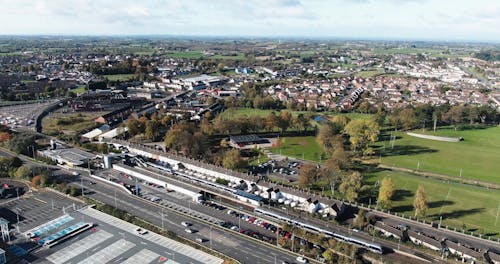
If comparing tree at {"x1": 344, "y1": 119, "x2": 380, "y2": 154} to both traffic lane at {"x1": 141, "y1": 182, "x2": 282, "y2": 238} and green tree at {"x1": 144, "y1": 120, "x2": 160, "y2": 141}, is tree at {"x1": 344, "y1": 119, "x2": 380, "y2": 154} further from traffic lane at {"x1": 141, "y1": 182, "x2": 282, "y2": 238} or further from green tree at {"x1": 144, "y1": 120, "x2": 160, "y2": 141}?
green tree at {"x1": 144, "y1": 120, "x2": 160, "y2": 141}

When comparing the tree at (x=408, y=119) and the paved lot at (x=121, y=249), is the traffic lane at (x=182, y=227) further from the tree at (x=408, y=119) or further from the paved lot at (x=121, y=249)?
the tree at (x=408, y=119)

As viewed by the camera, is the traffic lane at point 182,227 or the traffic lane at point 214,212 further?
the traffic lane at point 214,212

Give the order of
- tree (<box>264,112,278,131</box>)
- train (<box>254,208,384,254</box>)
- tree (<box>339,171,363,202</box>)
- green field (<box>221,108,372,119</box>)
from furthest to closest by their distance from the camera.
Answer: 1. green field (<box>221,108,372,119</box>)
2. tree (<box>264,112,278,131</box>)
3. tree (<box>339,171,363,202</box>)
4. train (<box>254,208,384,254</box>)

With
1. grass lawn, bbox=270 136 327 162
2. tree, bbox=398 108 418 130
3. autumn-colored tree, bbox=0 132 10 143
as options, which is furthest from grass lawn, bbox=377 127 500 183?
autumn-colored tree, bbox=0 132 10 143

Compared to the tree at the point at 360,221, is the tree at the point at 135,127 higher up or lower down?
higher up

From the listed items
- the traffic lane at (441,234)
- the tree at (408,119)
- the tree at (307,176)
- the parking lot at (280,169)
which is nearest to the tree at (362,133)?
the parking lot at (280,169)

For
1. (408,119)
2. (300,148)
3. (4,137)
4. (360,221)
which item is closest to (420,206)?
(360,221)

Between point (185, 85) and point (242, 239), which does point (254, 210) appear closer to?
point (242, 239)

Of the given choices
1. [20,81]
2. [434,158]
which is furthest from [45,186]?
[20,81]
